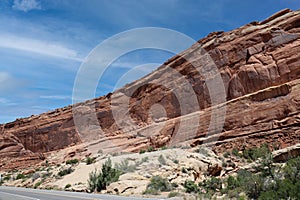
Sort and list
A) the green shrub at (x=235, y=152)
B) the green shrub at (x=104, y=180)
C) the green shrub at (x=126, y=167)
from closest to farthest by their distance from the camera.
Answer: the green shrub at (x=104, y=180), the green shrub at (x=126, y=167), the green shrub at (x=235, y=152)

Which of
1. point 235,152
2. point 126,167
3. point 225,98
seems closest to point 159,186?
point 126,167

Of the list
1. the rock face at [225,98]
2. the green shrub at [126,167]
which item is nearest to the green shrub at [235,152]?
the rock face at [225,98]

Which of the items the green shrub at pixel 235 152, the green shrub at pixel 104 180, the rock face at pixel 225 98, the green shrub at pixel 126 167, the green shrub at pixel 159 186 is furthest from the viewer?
the rock face at pixel 225 98

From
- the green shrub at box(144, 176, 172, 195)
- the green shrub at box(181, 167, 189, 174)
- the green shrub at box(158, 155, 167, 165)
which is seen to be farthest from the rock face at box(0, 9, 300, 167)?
the green shrub at box(144, 176, 172, 195)

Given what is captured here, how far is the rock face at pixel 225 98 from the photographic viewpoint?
25781 mm

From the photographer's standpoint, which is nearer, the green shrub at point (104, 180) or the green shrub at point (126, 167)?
the green shrub at point (104, 180)

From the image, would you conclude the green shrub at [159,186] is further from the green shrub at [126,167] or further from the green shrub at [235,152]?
the green shrub at [235,152]

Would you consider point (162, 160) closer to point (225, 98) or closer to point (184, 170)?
point (184, 170)

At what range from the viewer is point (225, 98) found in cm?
3291

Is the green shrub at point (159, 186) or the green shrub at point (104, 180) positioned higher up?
the green shrub at point (104, 180)

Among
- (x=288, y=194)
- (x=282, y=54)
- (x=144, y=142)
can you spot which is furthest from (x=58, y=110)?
(x=288, y=194)

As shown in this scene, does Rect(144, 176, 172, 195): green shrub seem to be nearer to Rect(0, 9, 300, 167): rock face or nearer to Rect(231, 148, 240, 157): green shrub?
Rect(231, 148, 240, 157): green shrub

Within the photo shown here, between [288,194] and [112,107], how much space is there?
46798 millimetres

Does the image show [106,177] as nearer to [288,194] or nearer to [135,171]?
[135,171]
